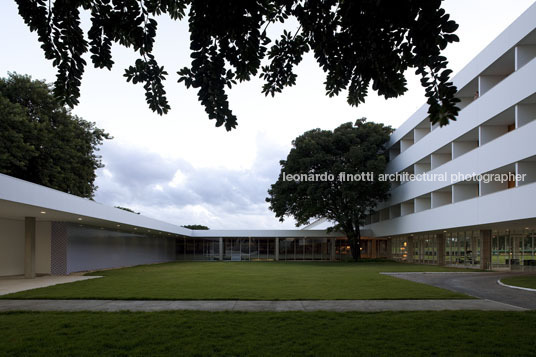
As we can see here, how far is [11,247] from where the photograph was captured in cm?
2278

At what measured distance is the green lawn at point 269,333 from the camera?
20.3 ft

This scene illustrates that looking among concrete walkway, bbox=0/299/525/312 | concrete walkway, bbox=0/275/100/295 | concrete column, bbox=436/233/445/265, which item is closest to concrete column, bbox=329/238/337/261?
concrete column, bbox=436/233/445/265

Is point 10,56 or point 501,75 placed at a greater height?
point 501,75

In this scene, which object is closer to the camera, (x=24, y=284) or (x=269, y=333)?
(x=269, y=333)

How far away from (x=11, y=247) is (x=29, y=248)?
3.35 m

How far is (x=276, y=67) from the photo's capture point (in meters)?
4.76

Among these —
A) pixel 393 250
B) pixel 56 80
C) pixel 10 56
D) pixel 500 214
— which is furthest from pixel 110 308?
pixel 393 250

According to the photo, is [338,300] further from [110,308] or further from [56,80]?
[56,80]

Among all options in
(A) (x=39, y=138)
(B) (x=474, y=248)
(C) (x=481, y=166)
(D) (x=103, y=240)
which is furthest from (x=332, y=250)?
(A) (x=39, y=138)

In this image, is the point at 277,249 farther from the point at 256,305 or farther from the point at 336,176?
the point at 256,305

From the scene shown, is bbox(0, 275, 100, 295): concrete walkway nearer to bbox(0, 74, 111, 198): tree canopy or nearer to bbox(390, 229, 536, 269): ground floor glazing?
bbox(0, 74, 111, 198): tree canopy

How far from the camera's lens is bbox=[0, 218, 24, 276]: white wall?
2211 centimetres

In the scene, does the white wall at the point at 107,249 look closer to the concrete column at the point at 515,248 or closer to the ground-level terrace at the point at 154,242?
the ground-level terrace at the point at 154,242

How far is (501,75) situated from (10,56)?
2372 centimetres
